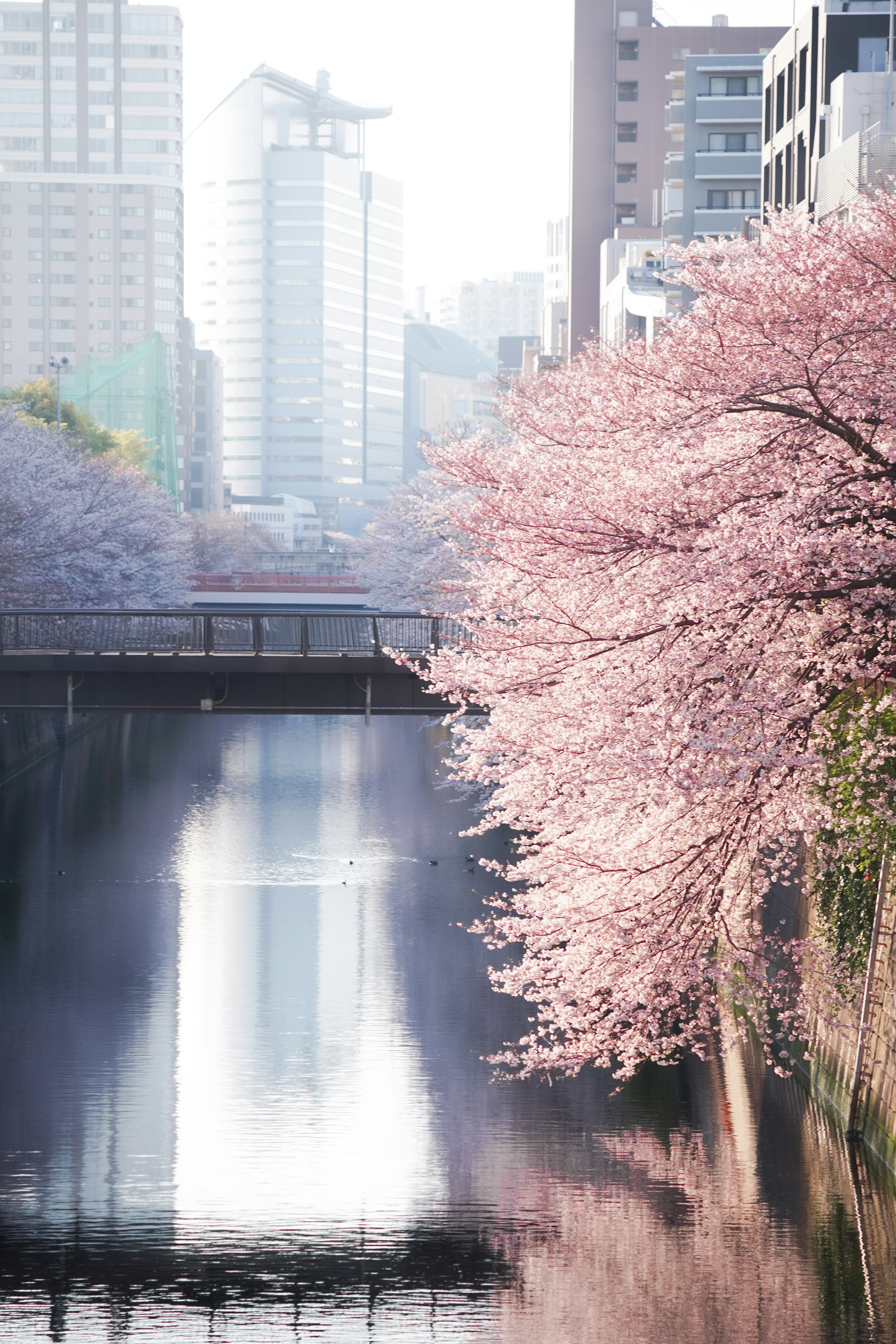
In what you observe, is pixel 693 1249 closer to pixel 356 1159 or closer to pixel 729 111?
pixel 356 1159

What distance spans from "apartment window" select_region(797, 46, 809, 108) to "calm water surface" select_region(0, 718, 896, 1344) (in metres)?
28.7

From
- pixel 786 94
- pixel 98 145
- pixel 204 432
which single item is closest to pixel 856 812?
pixel 786 94

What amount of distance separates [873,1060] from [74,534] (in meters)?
41.8

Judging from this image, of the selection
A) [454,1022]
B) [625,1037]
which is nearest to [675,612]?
[625,1037]

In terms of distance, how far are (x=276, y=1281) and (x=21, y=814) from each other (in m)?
29.8

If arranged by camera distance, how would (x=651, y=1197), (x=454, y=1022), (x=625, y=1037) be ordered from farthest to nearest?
1. (x=454, y=1022)
2. (x=651, y=1197)
3. (x=625, y=1037)

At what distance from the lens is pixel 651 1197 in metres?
19.0

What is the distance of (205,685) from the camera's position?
116 feet

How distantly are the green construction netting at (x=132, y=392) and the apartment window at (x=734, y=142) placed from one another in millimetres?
56839

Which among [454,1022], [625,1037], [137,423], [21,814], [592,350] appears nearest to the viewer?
[625,1037]

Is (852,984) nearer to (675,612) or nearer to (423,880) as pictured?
(675,612)

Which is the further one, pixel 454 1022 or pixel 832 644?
pixel 454 1022

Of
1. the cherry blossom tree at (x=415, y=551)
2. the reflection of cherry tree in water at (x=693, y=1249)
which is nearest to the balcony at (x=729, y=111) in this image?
the cherry blossom tree at (x=415, y=551)

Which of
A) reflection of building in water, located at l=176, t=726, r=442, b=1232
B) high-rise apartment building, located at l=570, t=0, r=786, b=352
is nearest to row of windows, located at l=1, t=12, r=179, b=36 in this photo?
high-rise apartment building, located at l=570, t=0, r=786, b=352
